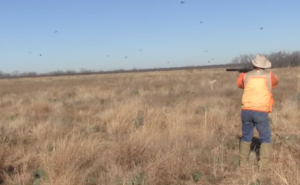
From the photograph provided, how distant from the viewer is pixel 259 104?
473 cm

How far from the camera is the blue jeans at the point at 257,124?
4742 millimetres

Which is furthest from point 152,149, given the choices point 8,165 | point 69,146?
point 8,165

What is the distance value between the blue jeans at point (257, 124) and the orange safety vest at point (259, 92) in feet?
0.25

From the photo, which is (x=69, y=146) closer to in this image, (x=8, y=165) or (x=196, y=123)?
(x=8, y=165)

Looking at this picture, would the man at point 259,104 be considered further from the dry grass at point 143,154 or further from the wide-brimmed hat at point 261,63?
the dry grass at point 143,154

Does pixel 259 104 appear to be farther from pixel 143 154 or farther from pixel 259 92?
pixel 143 154

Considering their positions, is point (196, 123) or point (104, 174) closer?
point (104, 174)

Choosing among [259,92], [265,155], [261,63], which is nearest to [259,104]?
[259,92]

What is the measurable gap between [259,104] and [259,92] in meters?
0.18

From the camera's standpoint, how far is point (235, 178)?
4355 mm

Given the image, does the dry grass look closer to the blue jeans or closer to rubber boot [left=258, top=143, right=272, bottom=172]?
rubber boot [left=258, top=143, right=272, bottom=172]

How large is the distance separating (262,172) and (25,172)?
135 inches

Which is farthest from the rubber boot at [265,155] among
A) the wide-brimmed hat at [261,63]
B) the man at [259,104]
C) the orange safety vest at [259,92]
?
the wide-brimmed hat at [261,63]

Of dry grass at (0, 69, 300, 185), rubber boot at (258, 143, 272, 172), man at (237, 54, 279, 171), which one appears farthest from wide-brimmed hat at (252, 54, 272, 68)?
dry grass at (0, 69, 300, 185)
